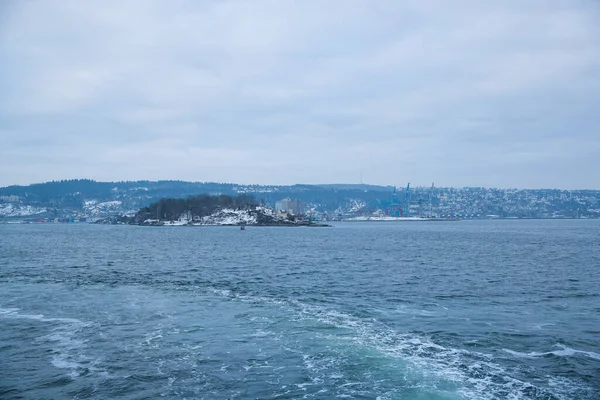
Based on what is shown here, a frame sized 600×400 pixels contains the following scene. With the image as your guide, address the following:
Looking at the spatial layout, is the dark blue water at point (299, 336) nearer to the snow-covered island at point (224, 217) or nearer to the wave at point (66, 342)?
the wave at point (66, 342)

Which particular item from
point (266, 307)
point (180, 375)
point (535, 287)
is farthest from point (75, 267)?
point (535, 287)

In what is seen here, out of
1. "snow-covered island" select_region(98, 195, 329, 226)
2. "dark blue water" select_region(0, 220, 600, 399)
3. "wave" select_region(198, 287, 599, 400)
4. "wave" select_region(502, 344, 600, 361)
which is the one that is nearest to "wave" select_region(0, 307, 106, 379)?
"dark blue water" select_region(0, 220, 600, 399)

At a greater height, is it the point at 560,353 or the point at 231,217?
the point at 560,353

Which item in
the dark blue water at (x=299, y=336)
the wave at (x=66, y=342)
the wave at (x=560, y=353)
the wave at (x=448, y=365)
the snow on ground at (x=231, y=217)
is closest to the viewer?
the wave at (x=448, y=365)

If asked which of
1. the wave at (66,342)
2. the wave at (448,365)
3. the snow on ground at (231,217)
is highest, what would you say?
the wave at (448,365)

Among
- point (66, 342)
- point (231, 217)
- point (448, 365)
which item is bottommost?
point (231, 217)

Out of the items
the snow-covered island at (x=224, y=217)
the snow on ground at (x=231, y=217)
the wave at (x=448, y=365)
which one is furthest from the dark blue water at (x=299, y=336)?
the snow-covered island at (x=224, y=217)

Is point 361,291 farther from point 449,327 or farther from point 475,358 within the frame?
point 475,358

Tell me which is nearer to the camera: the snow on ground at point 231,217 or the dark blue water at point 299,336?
the dark blue water at point 299,336

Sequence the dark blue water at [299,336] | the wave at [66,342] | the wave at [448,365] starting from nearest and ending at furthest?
the wave at [448,365] < the dark blue water at [299,336] < the wave at [66,342]

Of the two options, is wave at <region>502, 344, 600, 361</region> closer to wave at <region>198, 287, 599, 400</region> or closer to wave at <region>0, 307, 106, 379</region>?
wave at <region>198, 287, 599, 400</region>

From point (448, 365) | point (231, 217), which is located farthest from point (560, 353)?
point (231, 217)

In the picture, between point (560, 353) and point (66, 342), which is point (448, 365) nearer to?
point (560, 353)
